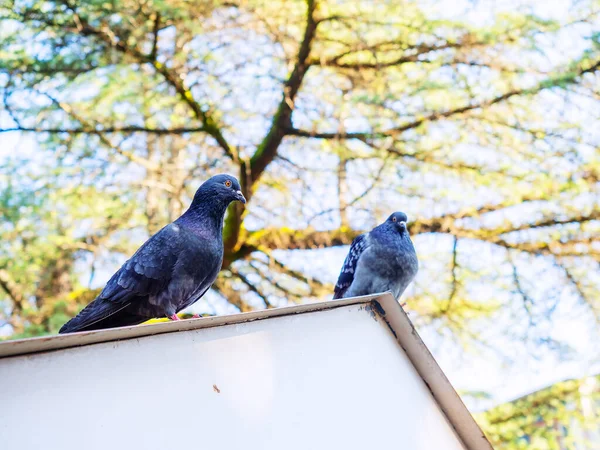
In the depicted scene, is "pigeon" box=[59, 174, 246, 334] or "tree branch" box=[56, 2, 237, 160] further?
"tree branch" box=[56, 2, 237, 160]

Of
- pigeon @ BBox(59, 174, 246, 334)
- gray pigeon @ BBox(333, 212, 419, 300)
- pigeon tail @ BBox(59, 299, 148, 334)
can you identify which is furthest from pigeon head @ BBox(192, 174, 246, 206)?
gray pigeon @ BBox(333, 212, 419, 300)

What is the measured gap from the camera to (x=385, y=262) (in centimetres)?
494

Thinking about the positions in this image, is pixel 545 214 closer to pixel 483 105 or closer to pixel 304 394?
pixel 483 105

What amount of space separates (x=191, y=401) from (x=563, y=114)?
252 inches

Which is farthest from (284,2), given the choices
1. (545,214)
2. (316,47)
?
(545,214)

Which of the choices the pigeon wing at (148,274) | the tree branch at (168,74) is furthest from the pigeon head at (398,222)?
the tree branch at (168,74)

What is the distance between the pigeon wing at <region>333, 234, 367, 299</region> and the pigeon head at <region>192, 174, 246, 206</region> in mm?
1462

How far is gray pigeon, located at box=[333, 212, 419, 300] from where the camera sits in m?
4.95

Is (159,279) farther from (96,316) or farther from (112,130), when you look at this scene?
(112,130)

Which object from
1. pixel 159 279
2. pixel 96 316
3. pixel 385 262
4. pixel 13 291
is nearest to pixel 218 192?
pixel 159 279

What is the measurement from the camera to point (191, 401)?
222cm

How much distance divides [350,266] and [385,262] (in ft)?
1.80

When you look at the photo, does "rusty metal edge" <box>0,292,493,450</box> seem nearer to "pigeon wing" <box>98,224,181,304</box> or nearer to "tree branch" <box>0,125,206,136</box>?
"pigeon wing" <box>98,224,181,304</box>

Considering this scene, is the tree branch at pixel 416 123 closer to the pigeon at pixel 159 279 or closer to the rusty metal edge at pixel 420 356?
the pigeon at pixel 159 279
